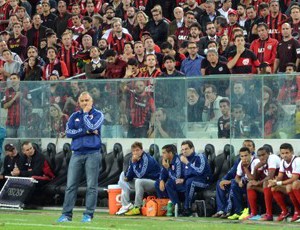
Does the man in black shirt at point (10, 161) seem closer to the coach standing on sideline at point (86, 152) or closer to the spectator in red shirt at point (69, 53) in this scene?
the spectator in red shirt at point (69, 53)

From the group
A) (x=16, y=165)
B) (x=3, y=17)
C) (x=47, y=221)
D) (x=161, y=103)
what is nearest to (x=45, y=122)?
(x=16, y=165)

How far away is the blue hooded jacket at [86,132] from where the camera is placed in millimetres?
19906

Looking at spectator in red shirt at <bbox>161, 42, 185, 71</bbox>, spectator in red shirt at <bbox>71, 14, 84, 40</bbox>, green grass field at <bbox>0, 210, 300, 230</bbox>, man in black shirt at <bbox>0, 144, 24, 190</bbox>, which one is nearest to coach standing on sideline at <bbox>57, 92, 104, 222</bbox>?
green grass field at <bbox>0, 210, 300, 230</bbox>

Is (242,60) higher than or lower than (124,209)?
higher

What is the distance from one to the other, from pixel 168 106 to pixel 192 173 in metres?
1.86

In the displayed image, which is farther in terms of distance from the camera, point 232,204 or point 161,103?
point 161,103

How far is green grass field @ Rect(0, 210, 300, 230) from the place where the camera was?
19109 mm

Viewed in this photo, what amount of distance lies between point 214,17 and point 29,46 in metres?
4.74

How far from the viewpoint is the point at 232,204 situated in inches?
848

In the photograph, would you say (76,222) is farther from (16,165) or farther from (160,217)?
(16,165)

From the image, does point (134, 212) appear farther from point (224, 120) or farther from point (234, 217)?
point (224, 120)

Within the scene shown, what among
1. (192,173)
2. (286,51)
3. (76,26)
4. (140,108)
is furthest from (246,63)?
(76,26)

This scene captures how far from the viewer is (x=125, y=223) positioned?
20297 millimetres

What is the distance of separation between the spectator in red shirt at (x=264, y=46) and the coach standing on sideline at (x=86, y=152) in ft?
16.8
